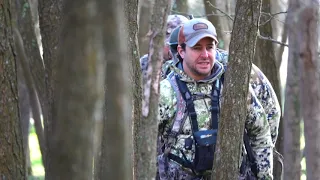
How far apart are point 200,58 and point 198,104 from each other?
1.36 feet

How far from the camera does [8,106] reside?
246 inches

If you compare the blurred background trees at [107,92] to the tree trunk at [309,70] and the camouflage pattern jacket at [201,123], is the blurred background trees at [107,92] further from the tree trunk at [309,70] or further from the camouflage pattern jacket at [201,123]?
the camouflage pattern jacket at [201,123]

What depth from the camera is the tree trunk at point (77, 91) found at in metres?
3.06

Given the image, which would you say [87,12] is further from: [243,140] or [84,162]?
[243,140]

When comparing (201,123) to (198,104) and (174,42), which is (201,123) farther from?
(174,42)

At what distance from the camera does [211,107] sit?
6.12 meters

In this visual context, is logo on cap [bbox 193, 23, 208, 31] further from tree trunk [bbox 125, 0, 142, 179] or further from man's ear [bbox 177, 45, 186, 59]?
tree trunk [bbox 125, 0, 142, 179]

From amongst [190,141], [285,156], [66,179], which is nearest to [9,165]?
[190,141]

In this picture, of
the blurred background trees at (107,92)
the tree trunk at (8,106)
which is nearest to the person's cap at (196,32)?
the tree trunk at (8,106)

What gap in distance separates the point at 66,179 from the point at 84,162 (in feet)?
0.32

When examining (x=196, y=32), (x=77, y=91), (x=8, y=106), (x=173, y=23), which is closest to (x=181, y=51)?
(x=196, y=32)

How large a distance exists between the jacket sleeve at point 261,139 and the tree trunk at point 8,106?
5.83 feet

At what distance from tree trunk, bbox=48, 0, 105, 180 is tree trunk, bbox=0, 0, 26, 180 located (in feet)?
9.83

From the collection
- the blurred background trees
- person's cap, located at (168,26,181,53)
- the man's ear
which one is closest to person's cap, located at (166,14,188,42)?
person's cap, located at (168,26,181,53)
